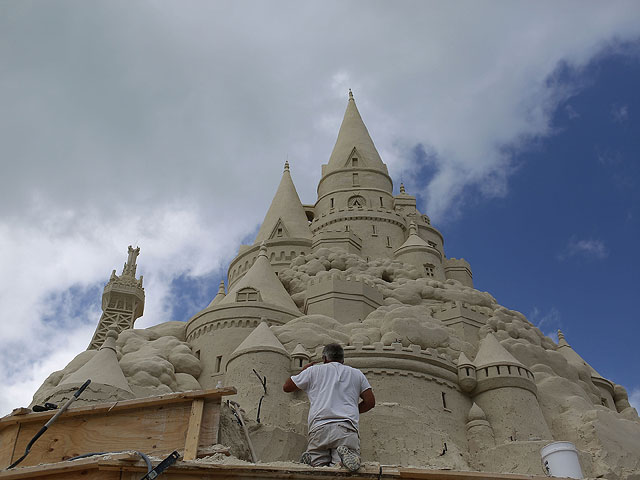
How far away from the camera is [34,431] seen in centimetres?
847

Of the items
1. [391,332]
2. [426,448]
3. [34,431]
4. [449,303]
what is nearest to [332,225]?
[449,303]

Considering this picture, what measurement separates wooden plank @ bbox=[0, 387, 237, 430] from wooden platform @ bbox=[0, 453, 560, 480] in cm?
153

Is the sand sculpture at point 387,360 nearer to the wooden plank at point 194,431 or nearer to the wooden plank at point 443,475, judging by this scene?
the wooden plank at point 194,431

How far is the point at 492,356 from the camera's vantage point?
25656 millimetres

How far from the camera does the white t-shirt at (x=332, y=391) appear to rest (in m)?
7.00

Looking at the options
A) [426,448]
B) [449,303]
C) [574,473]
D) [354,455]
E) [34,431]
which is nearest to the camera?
[354,455]

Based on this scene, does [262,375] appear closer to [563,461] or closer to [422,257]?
[563,461]

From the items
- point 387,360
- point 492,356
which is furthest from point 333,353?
point 492,356

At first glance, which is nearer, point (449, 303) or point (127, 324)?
point (449, 303)

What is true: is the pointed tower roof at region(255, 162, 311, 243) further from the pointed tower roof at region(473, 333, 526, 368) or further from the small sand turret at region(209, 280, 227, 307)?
the pointed tower roof at region(473, 333, 526, 368)

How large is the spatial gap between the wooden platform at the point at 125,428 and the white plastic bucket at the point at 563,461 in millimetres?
3660

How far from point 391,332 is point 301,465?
1996 centimetres

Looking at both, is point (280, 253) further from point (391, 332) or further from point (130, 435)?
point (130, 435)

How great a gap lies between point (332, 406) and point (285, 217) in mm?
33845
